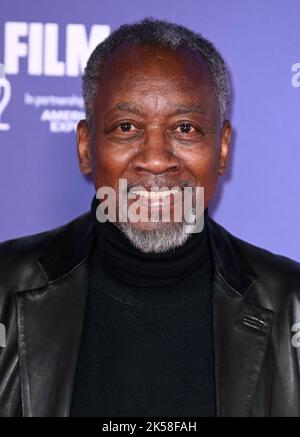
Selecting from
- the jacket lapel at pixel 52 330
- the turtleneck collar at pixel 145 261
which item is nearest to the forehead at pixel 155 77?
the turtleneck collar at pixel 145 261

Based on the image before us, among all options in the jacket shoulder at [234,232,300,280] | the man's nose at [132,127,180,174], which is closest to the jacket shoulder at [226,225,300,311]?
the jacket shoulder at [234,232,300,280]

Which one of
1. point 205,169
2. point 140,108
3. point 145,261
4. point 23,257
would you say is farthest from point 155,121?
point 23,257

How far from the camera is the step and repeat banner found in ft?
6.51

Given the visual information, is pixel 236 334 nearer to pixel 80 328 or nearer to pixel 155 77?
pixel 80 328

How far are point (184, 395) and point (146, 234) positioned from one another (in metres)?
0.34

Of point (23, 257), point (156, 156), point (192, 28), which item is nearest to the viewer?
point (156, 156)

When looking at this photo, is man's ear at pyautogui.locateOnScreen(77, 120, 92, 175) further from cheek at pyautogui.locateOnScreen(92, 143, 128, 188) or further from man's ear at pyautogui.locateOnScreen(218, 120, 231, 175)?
man's ear at pyautogui.locateOnScreen(218, 120, 231, 175)

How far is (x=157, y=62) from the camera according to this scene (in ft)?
5.47

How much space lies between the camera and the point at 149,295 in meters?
1.69

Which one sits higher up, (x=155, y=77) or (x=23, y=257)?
(x=155, y=77)

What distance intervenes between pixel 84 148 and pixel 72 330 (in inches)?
16.7

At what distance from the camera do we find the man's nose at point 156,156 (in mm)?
1590

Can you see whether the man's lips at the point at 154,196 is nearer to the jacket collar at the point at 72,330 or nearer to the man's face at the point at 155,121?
the man's face at the point at 155,121
